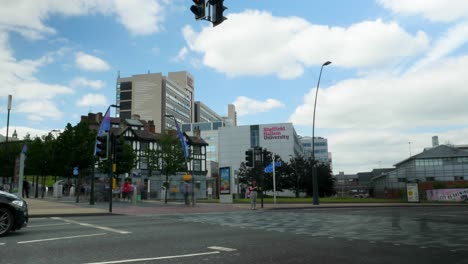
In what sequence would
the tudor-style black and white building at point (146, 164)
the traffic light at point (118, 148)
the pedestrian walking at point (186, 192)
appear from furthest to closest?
the tudor-style black and white building at point (146, 164)
the pedestrian walking at point (186, 192)
the traffic light at point (118, 148)

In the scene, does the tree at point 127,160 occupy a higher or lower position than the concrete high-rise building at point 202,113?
lower

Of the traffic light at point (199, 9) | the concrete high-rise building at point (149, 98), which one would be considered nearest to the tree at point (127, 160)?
the traffic light at point (199, 9)

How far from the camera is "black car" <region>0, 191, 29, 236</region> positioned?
30.2 feet

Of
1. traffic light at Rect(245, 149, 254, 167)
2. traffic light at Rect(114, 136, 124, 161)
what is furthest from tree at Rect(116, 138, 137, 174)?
traffic light at Rect(114, 136, 124, 161)

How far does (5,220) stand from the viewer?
9.25m

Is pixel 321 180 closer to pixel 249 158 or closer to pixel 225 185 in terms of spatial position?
pixel 225 185

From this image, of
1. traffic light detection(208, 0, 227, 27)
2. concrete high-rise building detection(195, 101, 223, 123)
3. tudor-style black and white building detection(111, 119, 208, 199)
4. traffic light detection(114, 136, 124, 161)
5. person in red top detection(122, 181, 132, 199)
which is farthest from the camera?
concrete high-rise building detection(195, 101, 223, 123)

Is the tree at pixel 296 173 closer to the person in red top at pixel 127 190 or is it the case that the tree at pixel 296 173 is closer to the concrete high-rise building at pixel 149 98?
the person in red top at pixel 127 190

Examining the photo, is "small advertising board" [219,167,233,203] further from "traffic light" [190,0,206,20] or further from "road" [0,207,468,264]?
"traffic light" [190,0,206,20]

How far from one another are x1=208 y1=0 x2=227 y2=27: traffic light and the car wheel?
6.42m

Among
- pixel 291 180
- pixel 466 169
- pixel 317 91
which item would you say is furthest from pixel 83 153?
pixel 466 169

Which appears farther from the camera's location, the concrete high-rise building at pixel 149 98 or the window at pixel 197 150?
the concrete high-rise building at pixel 149 98

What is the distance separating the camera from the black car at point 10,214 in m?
9.20

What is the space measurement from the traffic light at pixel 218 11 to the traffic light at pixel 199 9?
0.22m
